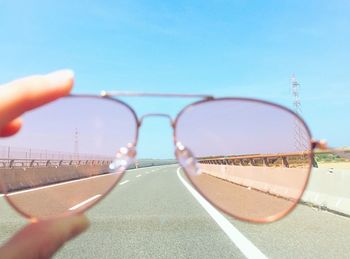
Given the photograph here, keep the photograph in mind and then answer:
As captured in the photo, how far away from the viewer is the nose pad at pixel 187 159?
227cm

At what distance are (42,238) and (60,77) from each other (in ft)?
1.60

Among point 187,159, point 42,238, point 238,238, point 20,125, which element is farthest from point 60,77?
point 238,238

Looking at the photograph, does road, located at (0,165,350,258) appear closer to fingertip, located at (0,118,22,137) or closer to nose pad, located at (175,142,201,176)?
nose pad, located at (175,142,201,176)

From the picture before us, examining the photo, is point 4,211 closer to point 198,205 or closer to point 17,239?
point 198,205

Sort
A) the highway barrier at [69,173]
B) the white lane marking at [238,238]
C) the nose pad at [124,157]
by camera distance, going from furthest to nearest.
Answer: the white lane marking at [238,238]
the highway barrier at [69,173]
the nose pad at [124,157]

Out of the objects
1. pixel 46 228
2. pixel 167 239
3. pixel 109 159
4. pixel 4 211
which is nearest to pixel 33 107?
pixel 46 228

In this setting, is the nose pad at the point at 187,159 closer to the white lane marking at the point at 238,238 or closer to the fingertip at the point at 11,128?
the fingertip at the point at 11,128

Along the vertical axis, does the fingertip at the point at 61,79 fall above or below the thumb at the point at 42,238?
above

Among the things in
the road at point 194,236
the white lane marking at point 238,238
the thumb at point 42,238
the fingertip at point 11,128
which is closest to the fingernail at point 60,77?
the fingertip at point 11,128

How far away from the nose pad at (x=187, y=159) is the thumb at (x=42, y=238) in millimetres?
588

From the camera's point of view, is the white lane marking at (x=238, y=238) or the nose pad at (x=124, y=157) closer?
the nose pad at (x=124, y=157)

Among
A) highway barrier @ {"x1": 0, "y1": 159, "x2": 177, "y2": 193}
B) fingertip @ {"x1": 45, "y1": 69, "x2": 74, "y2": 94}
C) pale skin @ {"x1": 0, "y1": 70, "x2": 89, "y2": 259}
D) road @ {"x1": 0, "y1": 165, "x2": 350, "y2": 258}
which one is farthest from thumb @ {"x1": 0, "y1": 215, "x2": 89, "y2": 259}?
road @ {"x1": 0, "y1": 165, "x2": 350, "y2": 258}

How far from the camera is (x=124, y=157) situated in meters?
2.19

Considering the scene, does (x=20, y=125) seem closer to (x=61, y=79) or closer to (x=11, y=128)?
(x=11, y=128)
